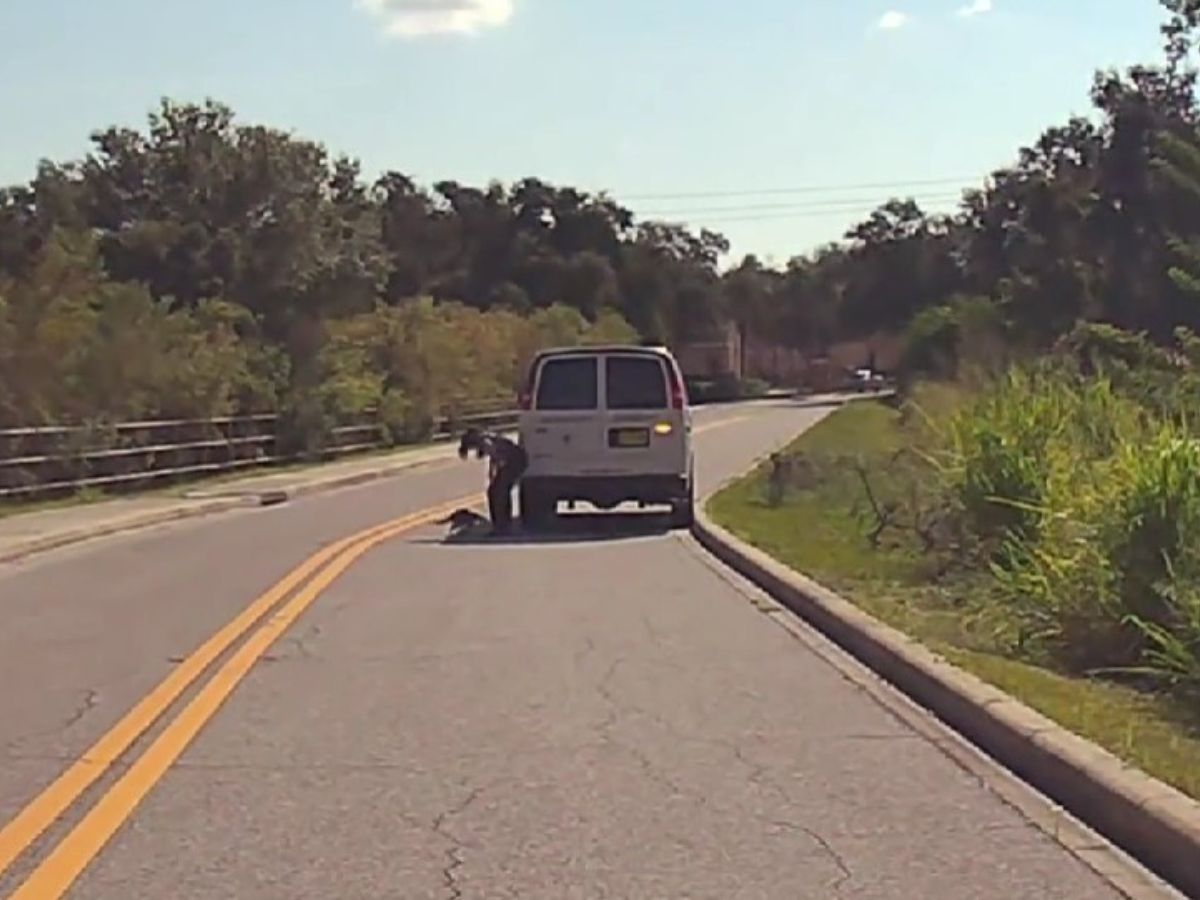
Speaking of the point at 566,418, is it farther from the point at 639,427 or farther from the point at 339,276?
the point at 339,276

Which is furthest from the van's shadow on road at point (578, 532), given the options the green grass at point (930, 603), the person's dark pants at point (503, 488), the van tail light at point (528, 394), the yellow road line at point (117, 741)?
the yellow road line at point (117, 741)

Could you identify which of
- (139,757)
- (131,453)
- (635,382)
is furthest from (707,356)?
(139,757)

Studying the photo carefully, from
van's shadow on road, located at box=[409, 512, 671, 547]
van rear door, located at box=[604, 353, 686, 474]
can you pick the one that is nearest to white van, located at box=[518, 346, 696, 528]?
van rear door, located at box=[604, 353, 686, 474]

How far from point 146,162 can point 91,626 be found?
59641 millimetres

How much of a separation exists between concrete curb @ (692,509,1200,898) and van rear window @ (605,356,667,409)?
10532mm

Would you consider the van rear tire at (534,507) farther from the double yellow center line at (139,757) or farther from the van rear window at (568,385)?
the double yellow center line at (139,757)

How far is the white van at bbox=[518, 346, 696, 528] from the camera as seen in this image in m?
26.1

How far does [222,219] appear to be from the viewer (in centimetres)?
6850

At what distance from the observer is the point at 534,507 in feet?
88.2

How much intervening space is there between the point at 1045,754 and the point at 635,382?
55.6 ft

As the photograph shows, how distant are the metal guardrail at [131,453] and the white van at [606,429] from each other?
10.3 metres

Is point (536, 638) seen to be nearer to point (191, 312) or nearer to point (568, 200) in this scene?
point (191, 312)

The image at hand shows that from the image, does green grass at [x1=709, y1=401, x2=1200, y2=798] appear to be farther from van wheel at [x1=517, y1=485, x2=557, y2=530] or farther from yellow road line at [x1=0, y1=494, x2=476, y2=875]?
yellow road line at [x1=0, y1=494, x2=476, y2=875]

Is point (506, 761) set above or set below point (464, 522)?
above
